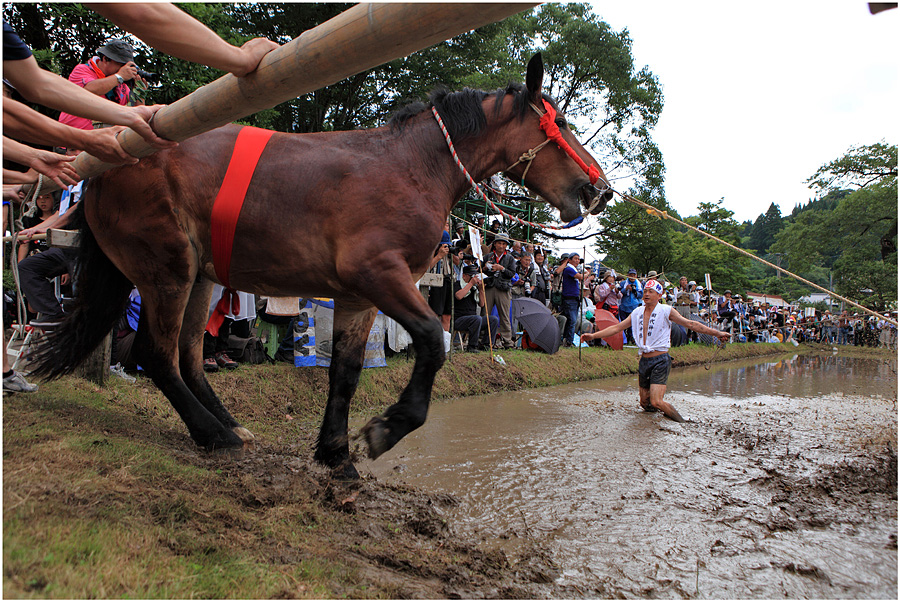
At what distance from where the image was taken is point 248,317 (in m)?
6.72

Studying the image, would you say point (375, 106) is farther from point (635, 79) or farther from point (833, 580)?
point (833, 580)

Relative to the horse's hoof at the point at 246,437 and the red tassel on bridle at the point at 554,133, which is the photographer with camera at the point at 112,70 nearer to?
the horse's hoof at the point at 246,437

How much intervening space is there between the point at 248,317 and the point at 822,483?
19.4 ft

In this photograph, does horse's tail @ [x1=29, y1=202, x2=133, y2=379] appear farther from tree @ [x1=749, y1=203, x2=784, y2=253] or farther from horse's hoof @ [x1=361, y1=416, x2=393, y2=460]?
tree @ [x1=749, y1=203, x2=784, y2=253]

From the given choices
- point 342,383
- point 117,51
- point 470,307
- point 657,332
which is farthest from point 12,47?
point 470,307

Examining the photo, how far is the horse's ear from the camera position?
3807 millimetres

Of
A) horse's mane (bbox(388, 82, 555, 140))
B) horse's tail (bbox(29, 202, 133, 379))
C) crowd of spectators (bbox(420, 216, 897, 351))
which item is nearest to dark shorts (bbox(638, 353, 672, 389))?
crowd of spectators (bbox(420, 216, 897, 351))

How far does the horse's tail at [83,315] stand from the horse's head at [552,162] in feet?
9.95

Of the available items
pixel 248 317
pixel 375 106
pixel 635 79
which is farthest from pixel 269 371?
pixel 635 79

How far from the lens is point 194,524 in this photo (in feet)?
8.43

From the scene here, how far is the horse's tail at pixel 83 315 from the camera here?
160 inches

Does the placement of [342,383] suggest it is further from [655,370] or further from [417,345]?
[655,370]

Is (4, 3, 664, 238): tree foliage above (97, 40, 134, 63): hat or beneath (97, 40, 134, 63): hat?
above

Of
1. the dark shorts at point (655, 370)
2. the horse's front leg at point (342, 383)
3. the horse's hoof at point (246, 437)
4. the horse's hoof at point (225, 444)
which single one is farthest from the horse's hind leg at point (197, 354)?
the dark shorts at point (655, 370)
